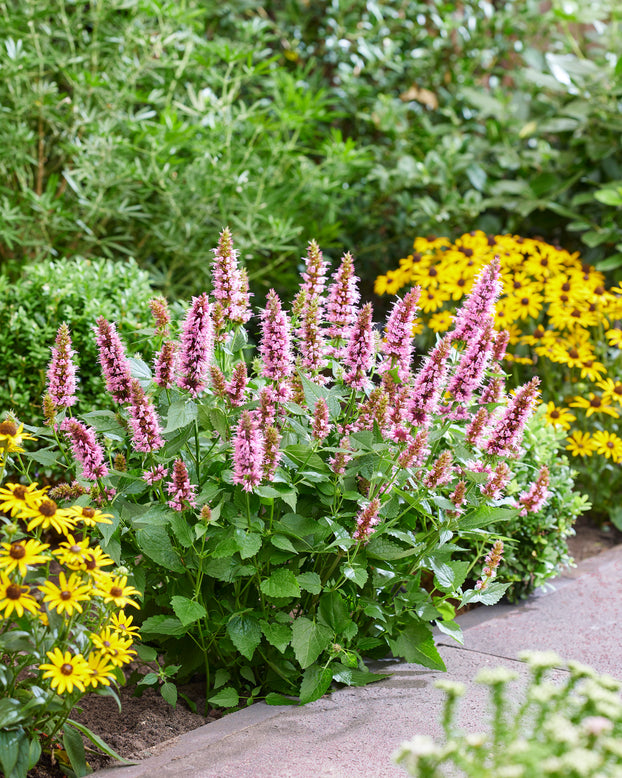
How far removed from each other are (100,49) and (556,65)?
2.76 metres

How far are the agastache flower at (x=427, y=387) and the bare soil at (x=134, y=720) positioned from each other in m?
0.97

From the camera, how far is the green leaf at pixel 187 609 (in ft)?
6.62

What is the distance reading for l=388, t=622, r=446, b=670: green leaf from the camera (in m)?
2.33

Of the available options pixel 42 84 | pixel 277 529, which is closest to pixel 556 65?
pixel 42 84

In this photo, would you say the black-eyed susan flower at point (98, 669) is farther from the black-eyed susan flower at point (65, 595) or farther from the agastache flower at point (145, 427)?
the agastache flower at point (145, 427)

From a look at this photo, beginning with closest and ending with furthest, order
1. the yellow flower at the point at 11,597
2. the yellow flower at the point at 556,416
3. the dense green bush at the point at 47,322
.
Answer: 1. the yellow flower at the point at 11,597
2. the dense green bush at the point at 47,322
3. the yellow flower at the point at 556,416

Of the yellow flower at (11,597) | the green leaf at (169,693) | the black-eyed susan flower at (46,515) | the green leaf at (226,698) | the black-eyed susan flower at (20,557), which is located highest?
the black-eyed susan flower at (46,515)

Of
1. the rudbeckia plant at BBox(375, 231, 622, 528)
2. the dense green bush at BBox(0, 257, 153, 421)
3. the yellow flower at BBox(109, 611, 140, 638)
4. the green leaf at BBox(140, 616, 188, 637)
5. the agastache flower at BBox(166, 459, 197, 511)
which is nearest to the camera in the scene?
the yellow flower at BBox(109, 611, 140, 638)

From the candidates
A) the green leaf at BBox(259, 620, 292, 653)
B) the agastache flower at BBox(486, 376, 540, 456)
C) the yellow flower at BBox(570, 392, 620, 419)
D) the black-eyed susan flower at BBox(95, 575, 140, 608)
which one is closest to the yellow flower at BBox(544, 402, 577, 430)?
the yellow flower at BBox(570, 392, 620, 419)

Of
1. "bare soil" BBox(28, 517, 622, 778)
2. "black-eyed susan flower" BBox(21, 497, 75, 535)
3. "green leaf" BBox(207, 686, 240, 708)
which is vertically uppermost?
"black-eyed susan flower" BBox(21, 497, 75, 535)

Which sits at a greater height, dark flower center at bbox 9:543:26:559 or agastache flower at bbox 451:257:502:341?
agastache flower at bbox 451:257:502:341

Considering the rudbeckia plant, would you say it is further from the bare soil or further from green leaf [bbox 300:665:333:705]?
the bare soil

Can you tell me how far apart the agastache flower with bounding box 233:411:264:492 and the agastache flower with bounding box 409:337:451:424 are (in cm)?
42

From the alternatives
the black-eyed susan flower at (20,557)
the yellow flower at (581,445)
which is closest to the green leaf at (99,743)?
the black-eyed susan flower at (20,557)
